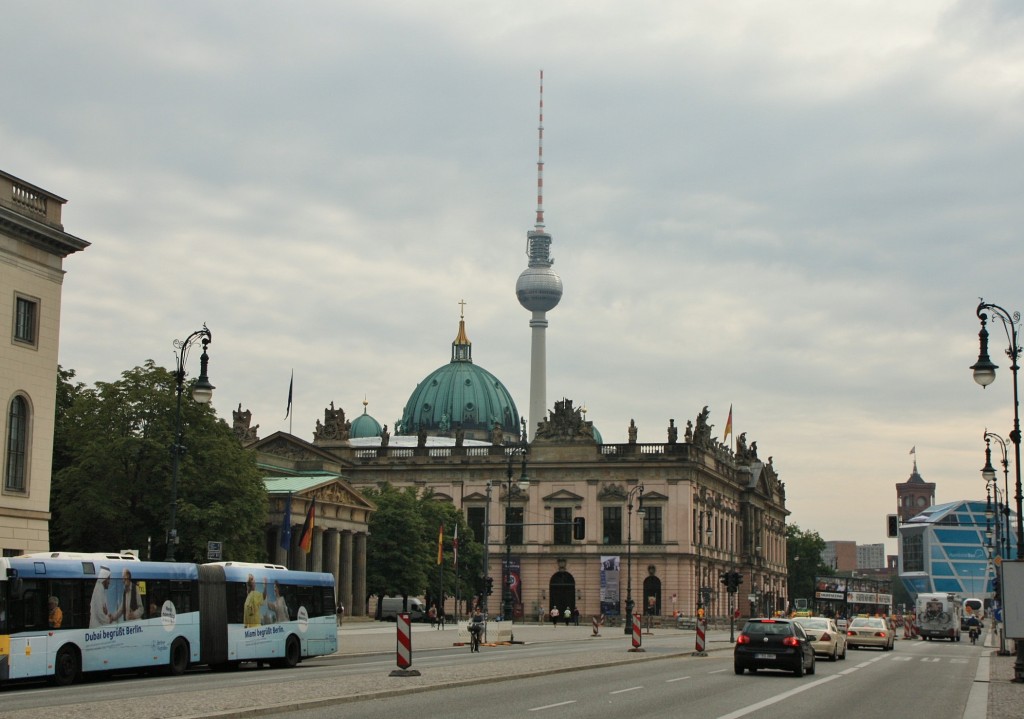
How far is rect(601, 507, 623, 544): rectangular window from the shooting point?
121 metres

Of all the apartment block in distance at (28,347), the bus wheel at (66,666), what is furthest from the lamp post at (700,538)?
the bus wheel at (66,666)

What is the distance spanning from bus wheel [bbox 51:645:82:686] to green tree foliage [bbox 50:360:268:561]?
29.6 metres

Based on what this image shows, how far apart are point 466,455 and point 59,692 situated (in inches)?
3848

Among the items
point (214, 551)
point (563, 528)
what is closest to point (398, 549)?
point (563, 528)

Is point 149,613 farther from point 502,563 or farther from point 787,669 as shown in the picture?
point 502,563

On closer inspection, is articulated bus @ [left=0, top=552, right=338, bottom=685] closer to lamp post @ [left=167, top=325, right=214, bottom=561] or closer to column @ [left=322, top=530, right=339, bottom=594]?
lamp post @ [left=167, top=325, right=214, bottom=561]

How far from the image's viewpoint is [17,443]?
166 ft

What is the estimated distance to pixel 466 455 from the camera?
12694 cm

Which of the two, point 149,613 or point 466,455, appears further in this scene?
point 466,455

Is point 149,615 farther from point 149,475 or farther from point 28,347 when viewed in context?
point 149,475

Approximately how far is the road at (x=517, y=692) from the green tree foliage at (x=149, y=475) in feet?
71.3

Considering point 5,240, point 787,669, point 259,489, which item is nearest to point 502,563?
point 259,489

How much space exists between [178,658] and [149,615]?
202 centimetres

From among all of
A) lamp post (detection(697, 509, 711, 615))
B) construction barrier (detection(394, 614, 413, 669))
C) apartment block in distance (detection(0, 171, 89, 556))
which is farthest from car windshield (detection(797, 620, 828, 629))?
lamp post (detection(697, 509, 711, 615))
